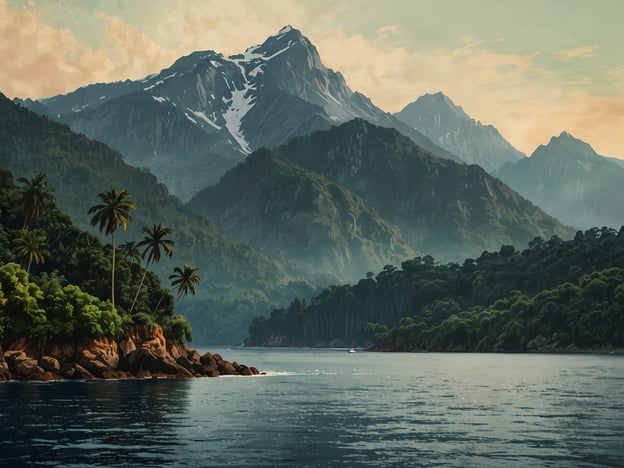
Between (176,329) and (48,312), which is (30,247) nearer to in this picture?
(48,312)

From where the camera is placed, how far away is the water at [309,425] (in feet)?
200

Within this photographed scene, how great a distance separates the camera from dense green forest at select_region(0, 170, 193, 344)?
149625 mm

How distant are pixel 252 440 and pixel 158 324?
372 feet

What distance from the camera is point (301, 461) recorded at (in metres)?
59.9

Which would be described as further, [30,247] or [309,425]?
[30,247]

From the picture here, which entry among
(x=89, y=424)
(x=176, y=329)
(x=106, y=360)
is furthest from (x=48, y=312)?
(x=89, y=424)

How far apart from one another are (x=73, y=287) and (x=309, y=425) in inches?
3571

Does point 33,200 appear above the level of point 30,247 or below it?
above

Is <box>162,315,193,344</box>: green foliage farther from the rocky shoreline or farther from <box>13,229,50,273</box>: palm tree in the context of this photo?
<box>13,229,50,273</box>: palm tree

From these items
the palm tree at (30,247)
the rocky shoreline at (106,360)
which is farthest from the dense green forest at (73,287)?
the rocky shoreline at (106,360)

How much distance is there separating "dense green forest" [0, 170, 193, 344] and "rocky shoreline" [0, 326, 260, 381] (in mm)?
1982

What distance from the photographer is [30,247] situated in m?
176

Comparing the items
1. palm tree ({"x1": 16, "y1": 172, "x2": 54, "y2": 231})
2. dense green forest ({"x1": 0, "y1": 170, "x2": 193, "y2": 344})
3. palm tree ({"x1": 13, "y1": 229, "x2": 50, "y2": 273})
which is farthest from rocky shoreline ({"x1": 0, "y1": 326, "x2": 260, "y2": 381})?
palm tree ({"x1": 16, "y1": 172, "x2": 54, "y2": 231})

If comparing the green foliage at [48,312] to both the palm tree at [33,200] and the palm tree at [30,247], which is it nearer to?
the palm tree at [30,247]
